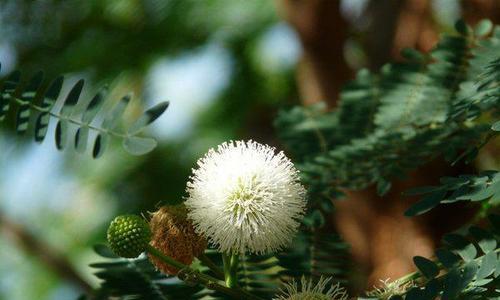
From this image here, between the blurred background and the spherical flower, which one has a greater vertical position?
the blurred background

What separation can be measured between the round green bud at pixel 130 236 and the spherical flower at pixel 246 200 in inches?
2.6

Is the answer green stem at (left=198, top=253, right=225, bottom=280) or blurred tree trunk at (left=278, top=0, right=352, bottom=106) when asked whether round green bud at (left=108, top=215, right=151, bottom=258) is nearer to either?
green stem at (left=198, top=253, right=225, bottom=280)

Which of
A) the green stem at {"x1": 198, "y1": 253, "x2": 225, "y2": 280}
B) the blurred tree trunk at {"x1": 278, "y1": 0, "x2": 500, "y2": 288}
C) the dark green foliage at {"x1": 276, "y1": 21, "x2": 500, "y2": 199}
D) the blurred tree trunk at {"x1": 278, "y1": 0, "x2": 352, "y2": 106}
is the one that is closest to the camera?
the green stem at {"x1": 198, "y1": 253, "x2": 225, "y2": 280}

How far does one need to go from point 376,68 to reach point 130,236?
214cm

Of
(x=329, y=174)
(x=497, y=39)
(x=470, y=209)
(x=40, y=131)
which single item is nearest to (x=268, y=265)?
(x=329, y=174)

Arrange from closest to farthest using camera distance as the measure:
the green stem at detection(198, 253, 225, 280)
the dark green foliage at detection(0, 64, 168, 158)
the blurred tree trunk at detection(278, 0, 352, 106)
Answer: the green stem at detection(198, 253, 225, 280) < the dark green foliage at detection(0, 64, 168, 158) < the blurred tree trunk at detection(278, 0, 352, 106)

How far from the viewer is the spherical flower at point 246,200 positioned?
113cm

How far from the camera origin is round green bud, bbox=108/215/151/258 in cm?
113

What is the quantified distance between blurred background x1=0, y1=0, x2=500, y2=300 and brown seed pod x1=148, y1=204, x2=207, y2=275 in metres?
1.94

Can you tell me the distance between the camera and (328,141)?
1.84 meters

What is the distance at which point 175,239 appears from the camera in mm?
1148

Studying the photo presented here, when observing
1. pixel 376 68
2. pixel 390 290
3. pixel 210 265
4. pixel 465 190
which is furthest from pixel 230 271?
pixel 376 68

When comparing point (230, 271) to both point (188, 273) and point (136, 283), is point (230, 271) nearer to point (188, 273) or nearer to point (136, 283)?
point (188, 273)

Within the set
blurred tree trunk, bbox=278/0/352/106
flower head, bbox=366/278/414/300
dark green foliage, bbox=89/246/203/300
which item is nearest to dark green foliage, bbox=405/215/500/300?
flower head, bbox=366/278/414/300
